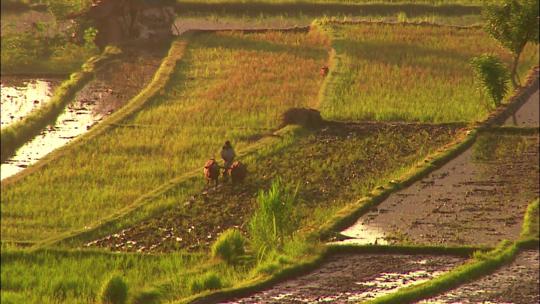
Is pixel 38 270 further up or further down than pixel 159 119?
further down

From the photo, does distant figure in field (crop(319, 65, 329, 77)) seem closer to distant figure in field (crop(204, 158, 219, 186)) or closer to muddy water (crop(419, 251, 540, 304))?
distant figure in field (crop(204, 158, 219, 186))

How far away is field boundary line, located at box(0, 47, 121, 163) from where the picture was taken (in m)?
18.1

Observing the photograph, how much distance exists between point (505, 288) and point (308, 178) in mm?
3856

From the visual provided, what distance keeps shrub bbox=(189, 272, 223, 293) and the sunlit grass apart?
92.9 inches

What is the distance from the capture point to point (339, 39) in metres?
22.8

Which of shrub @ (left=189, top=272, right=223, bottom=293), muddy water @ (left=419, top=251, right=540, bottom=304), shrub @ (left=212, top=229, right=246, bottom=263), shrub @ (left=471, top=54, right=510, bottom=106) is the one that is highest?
shrub @ (left=471, top=54, right=510, bottom=106)

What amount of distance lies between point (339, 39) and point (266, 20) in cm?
293

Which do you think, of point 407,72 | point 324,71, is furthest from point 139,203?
point 407,72

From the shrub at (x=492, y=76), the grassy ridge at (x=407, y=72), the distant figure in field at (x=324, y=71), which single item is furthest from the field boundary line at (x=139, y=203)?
the distant figure in field at (x=324, y=71)

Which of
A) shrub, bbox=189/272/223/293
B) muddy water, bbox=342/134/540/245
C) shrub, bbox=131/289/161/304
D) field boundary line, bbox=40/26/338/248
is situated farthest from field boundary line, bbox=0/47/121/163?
shrub, bbox=189/272/223/293

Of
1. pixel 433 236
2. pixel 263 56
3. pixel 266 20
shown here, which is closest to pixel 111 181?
pixel 433 236

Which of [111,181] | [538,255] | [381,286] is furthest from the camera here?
[111,181]

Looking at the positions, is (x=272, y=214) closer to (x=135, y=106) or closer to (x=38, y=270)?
(x=38, y=270)

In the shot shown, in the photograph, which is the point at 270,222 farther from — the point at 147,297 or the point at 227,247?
the point at 147,297
